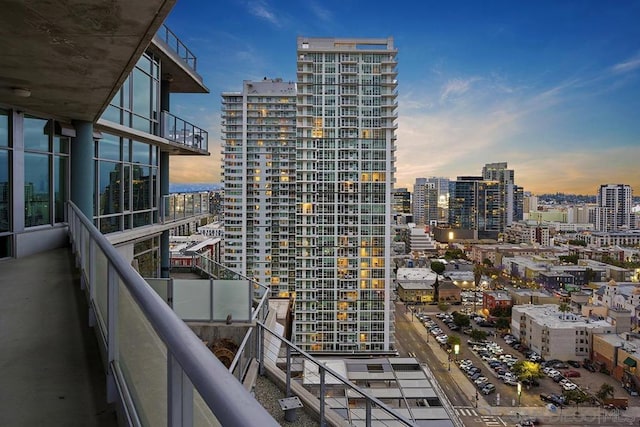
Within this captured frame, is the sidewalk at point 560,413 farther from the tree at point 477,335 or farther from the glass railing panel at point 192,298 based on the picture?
the glass railing panel at point 192,298

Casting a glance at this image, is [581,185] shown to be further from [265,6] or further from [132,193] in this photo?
[132,193]

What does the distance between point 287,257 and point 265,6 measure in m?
104

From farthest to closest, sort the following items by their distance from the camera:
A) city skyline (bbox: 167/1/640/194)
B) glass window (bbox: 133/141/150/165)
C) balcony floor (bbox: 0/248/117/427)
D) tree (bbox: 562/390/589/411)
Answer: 1. city skyline (bbox: 167/1/640/194)
2. tree (bbox: 562/390/589/411)
3. glass window (bbox: 133/141/150/165)
4. balcony floor (bbox: 0/248/117/427)

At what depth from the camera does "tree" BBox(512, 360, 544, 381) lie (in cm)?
3750

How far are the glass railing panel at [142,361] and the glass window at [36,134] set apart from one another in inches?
268

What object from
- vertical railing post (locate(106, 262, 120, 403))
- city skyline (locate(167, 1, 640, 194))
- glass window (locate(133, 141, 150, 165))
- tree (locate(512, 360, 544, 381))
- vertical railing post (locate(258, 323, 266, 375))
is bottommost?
tree (locate(512, 360, 544, 381))

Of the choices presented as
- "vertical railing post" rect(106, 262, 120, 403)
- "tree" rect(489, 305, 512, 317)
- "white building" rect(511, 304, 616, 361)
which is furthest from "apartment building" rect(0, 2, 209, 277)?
"tree" rect(489, 305, 512, 317)

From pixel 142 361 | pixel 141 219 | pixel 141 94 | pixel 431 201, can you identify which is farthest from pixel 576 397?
pixel 431 201

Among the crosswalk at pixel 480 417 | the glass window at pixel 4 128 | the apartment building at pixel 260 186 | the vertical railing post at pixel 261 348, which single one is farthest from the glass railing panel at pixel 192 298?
the apartment building at pixel 260 186

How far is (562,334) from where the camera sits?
43.2m

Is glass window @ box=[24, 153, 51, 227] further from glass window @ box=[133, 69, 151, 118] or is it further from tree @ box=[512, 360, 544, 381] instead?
tree @ box=[512, 360, 544, 381]

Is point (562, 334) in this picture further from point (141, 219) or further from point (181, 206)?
point (141, 219)

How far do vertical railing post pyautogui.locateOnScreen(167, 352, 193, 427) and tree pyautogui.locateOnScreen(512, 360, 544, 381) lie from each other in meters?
43.9

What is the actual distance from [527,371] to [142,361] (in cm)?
4453
